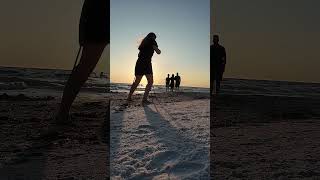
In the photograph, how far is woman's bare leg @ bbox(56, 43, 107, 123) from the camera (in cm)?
208

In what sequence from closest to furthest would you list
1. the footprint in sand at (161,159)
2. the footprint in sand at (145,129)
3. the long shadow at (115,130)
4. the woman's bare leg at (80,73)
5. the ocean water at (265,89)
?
the footprint in sand at (161,159), the long shadow at (115,130), the woman's bare leg at (80,73), the footprint in sand at (145,129), the ocean water at (265,89)

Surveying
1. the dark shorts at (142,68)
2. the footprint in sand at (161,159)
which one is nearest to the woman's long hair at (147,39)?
the dark shorts at (142,68)

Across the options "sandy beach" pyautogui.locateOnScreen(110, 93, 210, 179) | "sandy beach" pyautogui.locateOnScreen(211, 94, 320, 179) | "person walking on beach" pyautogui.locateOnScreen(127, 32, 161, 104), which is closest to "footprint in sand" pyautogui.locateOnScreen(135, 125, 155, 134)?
"sandy beach" pyautogui.locateOnScreen(110, 93, 210, 179)

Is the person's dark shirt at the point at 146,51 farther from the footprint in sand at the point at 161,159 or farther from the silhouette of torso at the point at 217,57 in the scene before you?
the silhouette of torso at the point at 217,57

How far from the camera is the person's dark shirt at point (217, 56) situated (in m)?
4.37

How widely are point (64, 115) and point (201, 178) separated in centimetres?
90

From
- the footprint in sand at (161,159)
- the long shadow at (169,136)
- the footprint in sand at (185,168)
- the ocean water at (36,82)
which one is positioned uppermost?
the ocean water at (36,82)

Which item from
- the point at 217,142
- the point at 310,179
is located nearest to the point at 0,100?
the point at 217,142

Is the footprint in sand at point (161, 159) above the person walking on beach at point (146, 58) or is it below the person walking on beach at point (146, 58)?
below

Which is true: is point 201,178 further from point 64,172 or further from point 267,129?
point 267,129

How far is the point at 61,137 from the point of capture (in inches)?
79.2

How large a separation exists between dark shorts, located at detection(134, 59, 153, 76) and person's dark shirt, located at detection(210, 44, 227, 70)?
4.99ft

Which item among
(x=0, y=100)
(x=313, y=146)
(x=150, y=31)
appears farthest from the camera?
(x=0, y=100)

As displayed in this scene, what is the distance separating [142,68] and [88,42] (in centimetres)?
91
